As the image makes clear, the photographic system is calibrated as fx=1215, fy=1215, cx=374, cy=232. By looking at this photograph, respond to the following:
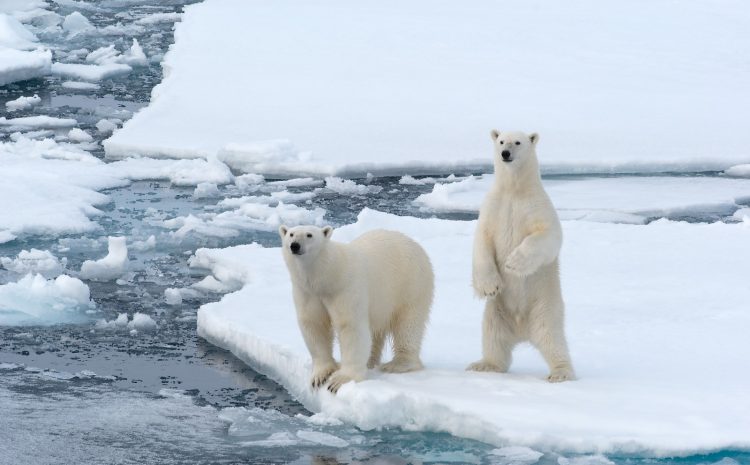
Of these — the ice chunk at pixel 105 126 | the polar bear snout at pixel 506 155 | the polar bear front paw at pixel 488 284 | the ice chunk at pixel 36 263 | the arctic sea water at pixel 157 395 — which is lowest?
the arctic sea water at pixel 157 395

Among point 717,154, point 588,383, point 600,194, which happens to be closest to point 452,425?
point 588,383

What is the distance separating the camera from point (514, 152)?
4695 millimetres

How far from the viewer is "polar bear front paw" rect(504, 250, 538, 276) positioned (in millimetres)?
4578

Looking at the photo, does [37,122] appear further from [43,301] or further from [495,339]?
[495,339]

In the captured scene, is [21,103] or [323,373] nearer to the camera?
[323,373]

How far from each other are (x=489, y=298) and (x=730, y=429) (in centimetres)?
110

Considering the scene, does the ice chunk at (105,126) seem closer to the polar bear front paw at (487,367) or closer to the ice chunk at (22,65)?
the ice chunk at (22,65)

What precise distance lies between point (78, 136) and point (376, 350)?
6.56 m

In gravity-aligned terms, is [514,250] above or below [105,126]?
below

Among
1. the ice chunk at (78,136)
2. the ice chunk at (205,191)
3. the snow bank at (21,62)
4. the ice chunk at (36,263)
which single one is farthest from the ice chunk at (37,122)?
the ice chunk at (36,263)

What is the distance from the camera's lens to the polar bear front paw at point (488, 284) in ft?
15.4

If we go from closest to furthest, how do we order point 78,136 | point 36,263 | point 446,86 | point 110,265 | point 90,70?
point 110,265 < point 36,263 < point 78,136 < point 446,86 < point 90,70

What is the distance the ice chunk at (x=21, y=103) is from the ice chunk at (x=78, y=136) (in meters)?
1.59

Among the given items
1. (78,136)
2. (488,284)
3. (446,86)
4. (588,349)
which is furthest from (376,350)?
(446,86)
